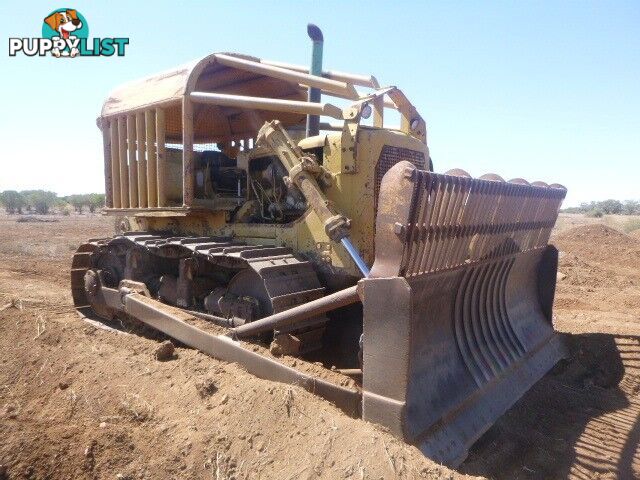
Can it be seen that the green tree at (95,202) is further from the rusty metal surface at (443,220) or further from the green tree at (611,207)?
the rusty metal surface at (443,220)

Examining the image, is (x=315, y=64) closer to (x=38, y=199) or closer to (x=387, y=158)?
(x=387, y=158)

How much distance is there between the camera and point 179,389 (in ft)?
12.5

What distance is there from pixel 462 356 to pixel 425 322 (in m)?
0.55

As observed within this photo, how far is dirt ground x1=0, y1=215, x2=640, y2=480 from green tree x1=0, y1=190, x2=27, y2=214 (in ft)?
171

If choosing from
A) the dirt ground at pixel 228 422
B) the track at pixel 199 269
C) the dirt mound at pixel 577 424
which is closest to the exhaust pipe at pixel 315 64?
the track at pixel 199 269

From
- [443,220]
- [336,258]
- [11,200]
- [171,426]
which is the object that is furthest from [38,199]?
[443,220]

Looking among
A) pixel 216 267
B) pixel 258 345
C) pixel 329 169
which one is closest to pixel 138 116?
pixel 216 267

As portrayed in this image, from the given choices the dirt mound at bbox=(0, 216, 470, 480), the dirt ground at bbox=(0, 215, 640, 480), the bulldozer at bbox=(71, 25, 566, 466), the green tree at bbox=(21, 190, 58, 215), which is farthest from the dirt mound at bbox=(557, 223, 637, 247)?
the green tree at bbox=(21, 190, 58, 215)

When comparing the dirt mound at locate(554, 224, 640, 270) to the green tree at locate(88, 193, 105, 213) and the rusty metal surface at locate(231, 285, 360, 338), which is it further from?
the green tree at locate(88, 193, 105, 213)

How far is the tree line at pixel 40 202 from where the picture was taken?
164ft

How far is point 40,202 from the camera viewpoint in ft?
167

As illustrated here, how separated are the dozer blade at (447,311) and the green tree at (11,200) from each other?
54608mm

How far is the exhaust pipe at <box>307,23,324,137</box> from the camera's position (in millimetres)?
5844

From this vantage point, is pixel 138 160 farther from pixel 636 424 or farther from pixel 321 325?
pixel 636 424
